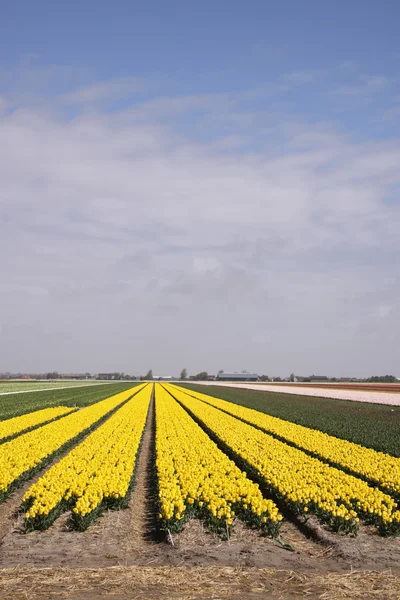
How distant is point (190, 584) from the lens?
8.09 metres

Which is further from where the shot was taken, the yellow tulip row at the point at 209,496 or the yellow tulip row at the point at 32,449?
the yellow tulip row at the point at 32,449

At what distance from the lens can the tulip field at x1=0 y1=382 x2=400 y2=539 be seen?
34.9 feet

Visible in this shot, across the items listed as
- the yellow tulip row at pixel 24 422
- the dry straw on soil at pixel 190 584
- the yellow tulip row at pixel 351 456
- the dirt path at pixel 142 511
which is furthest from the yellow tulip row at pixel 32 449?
the yellow tulip row at pixel 351 456

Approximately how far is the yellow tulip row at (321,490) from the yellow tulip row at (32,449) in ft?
22.0

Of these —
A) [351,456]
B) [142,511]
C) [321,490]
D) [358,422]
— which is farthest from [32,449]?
[358,422]

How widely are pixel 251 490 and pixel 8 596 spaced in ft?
19.2

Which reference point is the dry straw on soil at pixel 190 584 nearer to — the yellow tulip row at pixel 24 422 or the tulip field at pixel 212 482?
the tulip field at pixel 212 482

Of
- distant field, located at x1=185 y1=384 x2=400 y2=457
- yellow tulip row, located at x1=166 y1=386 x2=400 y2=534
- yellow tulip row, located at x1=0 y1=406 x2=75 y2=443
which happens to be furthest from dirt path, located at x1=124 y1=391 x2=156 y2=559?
distant field, located at x1=185 y1=384 x2=400 y2=457

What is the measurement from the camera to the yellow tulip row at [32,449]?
535 inches

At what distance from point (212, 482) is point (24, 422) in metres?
17.5

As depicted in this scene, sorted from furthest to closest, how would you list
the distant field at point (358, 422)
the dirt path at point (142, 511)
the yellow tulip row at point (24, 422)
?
the yellow tulip row at point (24, 422), the distant field at point (358, 422), the dirt path at point (142, 511)

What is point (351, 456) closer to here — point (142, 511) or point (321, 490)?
point (321, 490)

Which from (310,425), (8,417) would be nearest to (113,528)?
(310,425)

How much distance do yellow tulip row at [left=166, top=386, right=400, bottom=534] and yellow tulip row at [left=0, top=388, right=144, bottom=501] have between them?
6717 millimetres
